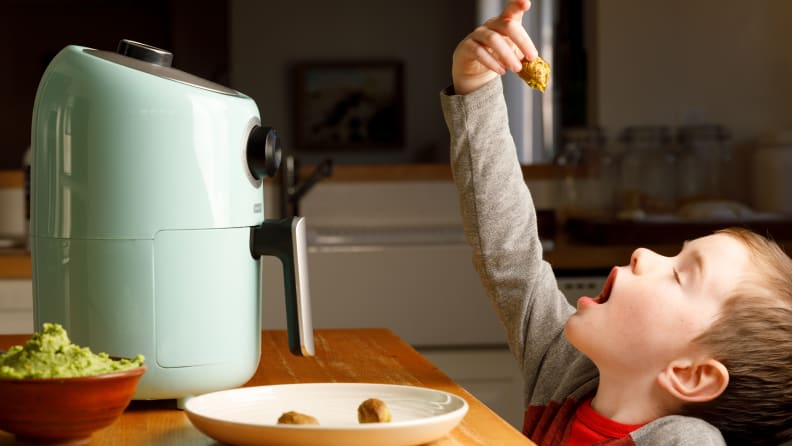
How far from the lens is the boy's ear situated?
3.04 feet

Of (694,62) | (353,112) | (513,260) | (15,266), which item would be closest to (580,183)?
(694,62)

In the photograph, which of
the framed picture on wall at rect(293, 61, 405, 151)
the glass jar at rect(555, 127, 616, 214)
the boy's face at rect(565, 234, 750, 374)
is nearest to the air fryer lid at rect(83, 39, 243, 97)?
the boy's face at rect(565, 234, 750, 374)

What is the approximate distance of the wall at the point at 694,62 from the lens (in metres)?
2.74

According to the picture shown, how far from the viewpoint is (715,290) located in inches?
37.4

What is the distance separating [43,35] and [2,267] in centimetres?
→ 475

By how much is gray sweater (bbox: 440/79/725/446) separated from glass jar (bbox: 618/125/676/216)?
160cm

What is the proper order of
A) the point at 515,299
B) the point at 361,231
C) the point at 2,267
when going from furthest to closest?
the point at 361,231
the point at 2,267
the point at 515,299

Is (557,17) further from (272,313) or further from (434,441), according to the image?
(434,441)

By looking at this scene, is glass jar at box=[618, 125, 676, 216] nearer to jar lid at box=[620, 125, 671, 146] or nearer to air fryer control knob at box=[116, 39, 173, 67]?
jar lid at box=[620, 125, 671, 146]

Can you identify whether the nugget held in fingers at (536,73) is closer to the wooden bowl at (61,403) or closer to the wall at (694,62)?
the wooden bowl at (61,403)

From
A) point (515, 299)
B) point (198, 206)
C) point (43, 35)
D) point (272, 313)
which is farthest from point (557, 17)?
point (43, 35)

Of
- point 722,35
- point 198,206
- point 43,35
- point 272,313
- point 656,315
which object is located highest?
point 43,35

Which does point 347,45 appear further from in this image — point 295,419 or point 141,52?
point 295,419

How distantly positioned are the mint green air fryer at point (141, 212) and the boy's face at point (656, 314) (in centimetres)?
36
